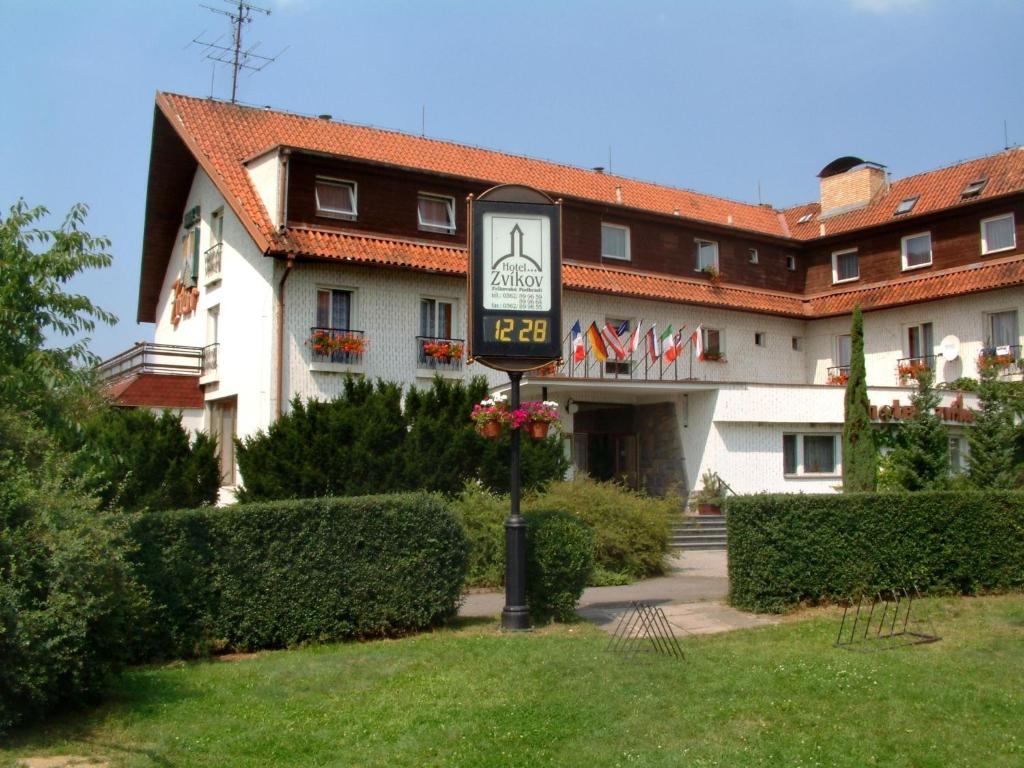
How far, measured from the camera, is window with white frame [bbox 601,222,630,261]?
27953mm

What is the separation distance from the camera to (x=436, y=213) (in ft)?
82.3

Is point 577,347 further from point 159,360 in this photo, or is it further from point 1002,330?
point 1002,330

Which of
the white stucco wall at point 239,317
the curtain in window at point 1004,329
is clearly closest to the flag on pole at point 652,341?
the curtain in window at point 1004,329

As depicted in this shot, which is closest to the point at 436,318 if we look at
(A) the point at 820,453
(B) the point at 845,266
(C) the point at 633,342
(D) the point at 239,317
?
(D) the point at 239,317

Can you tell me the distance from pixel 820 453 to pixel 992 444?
17.1 feet

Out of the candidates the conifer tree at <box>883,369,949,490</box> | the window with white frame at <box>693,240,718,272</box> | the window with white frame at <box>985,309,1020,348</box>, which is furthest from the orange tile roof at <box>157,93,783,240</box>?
the conifer tree at <box>883,369,949,490</box>

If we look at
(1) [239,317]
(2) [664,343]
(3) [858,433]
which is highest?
(1) [239,317]

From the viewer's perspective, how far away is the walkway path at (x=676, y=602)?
1191 cm

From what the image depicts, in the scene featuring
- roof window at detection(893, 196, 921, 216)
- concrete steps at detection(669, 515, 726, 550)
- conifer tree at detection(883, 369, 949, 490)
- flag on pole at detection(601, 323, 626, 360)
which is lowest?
concrete steps at detection(669, 515, 726, 550)

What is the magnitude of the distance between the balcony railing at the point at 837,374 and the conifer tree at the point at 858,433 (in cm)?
853

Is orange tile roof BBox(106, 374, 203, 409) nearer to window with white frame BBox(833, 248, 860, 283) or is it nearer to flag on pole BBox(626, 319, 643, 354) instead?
flag on pole BBox(626, 319, 643, 354)

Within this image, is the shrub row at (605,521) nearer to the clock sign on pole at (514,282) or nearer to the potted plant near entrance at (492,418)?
the potted plant near entrance at (492,418)

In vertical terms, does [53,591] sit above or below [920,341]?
below

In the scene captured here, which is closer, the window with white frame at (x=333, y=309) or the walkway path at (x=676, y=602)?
the walkway path at (x=676, y=602)
